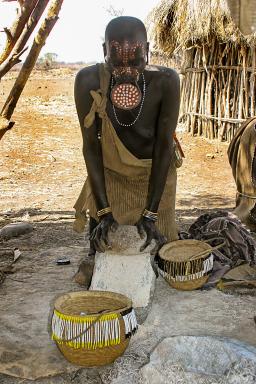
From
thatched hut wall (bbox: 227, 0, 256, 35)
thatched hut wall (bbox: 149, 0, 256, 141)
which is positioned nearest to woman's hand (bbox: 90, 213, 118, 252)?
thatched hut wall (bbox: 227, 0, 256, 35)

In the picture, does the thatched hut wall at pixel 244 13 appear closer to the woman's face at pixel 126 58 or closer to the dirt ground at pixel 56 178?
the woman's face at pixel 126 58

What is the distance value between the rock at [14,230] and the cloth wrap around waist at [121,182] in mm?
1658

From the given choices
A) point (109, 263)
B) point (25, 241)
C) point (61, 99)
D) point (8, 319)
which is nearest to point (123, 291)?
point (109, 263)

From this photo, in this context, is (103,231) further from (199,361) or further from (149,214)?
(199,361)

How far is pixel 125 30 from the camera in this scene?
9.28 feet

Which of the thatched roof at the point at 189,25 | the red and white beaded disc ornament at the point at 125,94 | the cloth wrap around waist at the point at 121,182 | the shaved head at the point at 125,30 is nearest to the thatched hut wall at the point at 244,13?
the shaved head at the point at 125,30

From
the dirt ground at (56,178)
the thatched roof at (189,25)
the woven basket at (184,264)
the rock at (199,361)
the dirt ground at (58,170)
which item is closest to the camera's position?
the rock at (199,361)

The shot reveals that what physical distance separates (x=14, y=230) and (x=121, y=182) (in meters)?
2.09

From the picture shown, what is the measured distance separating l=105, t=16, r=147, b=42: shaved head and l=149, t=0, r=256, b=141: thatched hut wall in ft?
22.0

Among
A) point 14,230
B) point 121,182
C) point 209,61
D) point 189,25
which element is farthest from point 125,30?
point 209,61

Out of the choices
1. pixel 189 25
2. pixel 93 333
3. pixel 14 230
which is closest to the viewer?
pixel 93 333

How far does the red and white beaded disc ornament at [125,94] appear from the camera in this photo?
3.04 meters

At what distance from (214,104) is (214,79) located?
0.50m

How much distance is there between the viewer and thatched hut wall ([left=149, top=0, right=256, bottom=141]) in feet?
31.0
